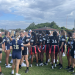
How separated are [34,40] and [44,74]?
1631mm

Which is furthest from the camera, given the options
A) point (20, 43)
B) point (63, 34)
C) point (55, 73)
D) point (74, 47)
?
point (63, 34)

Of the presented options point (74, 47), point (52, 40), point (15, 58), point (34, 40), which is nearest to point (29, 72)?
point (15, 58)

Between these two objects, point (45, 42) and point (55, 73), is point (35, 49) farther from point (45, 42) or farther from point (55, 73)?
point (55, 73)

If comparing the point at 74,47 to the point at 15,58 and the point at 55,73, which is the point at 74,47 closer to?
the point at 55,73

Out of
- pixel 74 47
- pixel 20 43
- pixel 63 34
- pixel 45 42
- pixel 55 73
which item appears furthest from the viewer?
pixel 45 42

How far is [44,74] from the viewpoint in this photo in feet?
12.4

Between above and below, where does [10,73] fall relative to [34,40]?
below

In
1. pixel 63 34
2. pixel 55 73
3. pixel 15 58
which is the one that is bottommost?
pixel 55 73

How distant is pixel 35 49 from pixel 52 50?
33.9 inches

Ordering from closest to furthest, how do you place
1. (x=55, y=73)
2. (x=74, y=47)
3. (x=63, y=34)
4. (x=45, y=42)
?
(x=74, y=47)
(x=55, y=73)
(x=63, y=34)
(x=45, y=42)

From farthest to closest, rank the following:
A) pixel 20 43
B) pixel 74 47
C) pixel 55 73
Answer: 1. pixel 55 73
2. pixel 74 47
3. pixel 20 43

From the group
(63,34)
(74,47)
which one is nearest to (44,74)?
(74,47)

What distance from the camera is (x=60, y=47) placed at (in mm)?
4234

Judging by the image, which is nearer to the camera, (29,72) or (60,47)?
(29,72)
